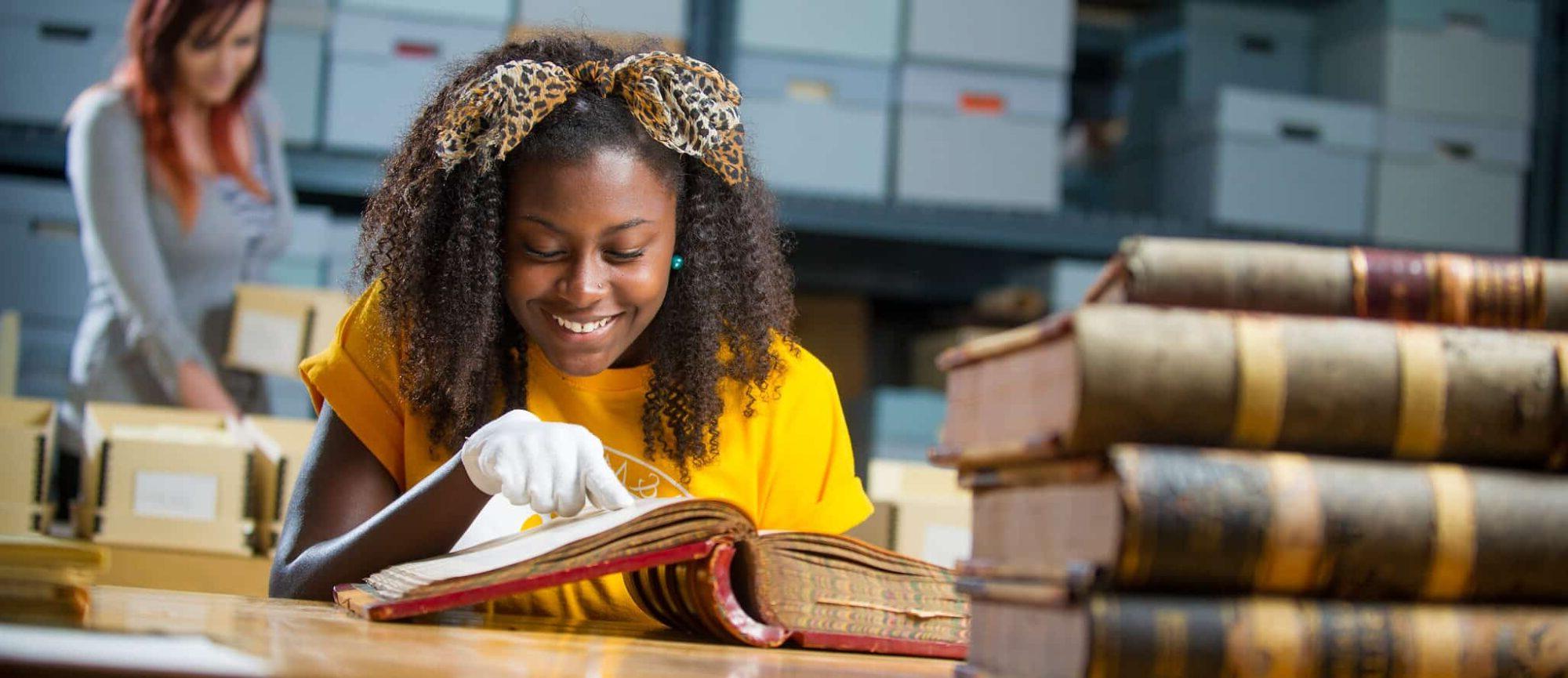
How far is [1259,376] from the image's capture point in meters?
0.41

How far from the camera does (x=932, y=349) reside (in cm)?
255

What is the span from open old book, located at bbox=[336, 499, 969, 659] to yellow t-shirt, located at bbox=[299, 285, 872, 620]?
220mm

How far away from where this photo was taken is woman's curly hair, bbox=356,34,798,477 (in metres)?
0.96

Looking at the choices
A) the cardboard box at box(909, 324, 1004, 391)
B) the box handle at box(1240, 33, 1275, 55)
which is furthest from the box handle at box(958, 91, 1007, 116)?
the box handle at box(1240, 33, 1275, 55)

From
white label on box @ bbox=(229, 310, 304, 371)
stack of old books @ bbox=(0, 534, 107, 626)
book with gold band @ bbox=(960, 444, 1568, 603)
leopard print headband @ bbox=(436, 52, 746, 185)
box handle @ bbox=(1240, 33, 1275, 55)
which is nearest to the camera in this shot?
book with gold band @ bbox=(960, 444, 1568, 603)

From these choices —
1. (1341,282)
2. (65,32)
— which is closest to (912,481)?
(1341,282)

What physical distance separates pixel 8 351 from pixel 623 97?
4.63ft

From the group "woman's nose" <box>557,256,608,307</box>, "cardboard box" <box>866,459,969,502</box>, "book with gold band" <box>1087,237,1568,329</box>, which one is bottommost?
"cardboard box" <box>866,459,969,502</box>

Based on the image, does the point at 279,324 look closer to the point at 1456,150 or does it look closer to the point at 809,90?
the point at 809,90

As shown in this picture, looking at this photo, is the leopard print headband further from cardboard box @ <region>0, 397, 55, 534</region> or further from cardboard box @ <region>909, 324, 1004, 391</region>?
cardboard box @ <region>909, 324, 1004, 391</region>

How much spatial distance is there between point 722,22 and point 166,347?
0.97 metres

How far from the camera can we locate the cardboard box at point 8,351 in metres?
1.96

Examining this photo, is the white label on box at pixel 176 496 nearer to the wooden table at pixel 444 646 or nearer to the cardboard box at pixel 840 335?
the wooden table at pixel 444 646

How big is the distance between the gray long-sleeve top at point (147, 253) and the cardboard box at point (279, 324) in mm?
72
